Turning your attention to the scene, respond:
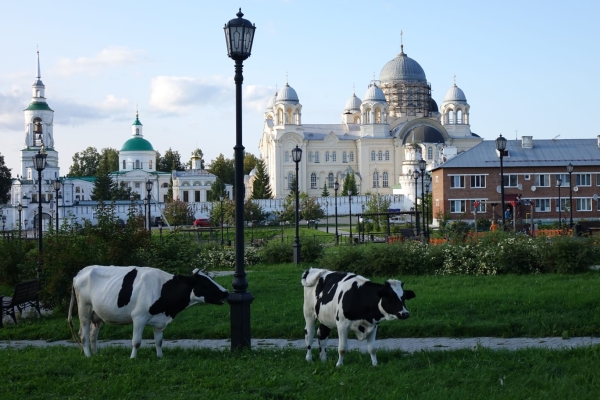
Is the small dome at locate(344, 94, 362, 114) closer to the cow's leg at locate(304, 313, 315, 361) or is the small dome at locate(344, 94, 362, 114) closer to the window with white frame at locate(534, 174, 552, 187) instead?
the window with white frame at locate(534, 174, 552, 187)

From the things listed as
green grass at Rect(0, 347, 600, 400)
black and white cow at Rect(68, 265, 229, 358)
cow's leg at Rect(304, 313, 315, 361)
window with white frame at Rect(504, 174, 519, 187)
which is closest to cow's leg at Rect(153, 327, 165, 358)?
black and white cow at Rect(68, 265, 229, 358)

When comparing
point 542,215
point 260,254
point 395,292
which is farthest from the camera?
point 542,215

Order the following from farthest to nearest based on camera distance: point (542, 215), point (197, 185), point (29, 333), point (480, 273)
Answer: point (197, 185) < point (542, 215) < point (480, 273) < point (29, 333)

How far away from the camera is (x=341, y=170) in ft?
346

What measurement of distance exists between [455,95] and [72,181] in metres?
53.4

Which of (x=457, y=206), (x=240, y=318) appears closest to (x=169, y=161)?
(x=457, y=206)

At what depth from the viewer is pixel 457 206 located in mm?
54812

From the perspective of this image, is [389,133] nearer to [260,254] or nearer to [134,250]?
[260,254]

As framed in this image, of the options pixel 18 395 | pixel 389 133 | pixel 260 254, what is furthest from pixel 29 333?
pixel 389 133

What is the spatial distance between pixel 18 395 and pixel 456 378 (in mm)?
4512

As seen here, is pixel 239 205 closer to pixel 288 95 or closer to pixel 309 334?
pixel 309 334

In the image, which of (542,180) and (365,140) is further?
(365,140)

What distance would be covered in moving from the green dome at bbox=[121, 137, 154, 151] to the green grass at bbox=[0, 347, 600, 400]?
333 ft

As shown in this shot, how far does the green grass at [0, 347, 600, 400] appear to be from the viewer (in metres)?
7.76
